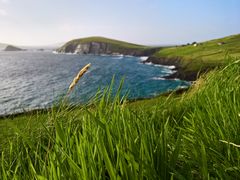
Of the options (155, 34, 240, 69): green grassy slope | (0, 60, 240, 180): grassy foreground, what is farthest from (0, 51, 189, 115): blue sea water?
(155, 34, 240, 69): green grassy slope

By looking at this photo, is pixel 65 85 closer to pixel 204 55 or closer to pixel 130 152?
pixel 130 152

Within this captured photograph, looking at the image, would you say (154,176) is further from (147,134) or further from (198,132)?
(198,132)

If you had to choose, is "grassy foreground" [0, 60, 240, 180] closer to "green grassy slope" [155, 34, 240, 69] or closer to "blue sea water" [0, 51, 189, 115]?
"blue sea water" [0, 51, 189, 115]

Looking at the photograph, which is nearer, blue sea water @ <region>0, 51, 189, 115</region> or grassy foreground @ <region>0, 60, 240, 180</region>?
grassy foreground @ <region>0, 60, 240, 180</region>

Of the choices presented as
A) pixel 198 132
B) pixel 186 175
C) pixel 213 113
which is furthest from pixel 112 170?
pixel 213 113

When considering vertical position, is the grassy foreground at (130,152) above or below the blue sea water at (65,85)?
above

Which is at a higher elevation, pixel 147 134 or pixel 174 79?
pixel 147 134

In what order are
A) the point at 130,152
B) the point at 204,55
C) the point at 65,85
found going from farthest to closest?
the point at 204,55, the point at 65,85, the point at 130,152

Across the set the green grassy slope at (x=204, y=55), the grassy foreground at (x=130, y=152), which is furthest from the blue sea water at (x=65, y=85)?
the green grassy slope at (x=204, y=55)

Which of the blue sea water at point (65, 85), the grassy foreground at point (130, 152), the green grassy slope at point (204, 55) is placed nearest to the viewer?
the grassy foreground at point (130, 152)

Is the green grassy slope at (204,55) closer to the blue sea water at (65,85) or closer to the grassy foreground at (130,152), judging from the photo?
the blue sea water at (65,85)

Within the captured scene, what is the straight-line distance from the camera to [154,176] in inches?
84.0

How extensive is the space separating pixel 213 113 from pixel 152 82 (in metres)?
73.0

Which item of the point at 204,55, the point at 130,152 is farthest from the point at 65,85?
the point at 204,55
